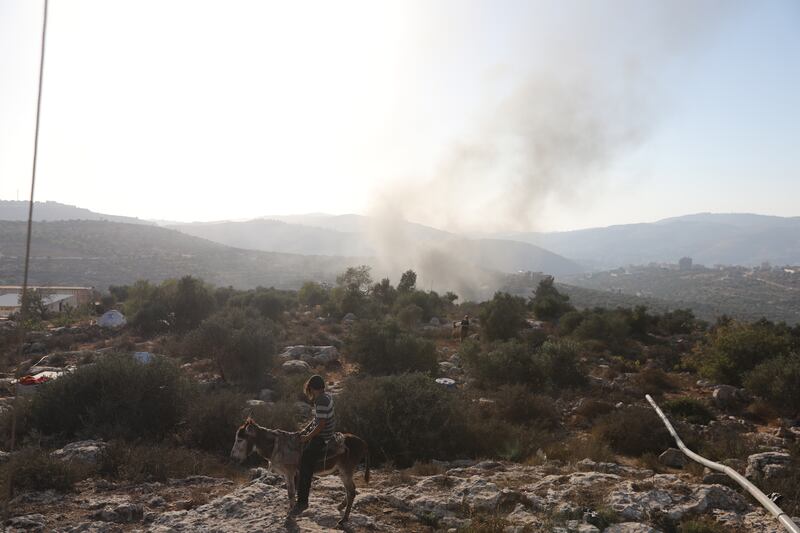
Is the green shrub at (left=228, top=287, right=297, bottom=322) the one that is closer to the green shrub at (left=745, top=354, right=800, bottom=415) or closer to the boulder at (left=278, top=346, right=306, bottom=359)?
the boulder at (left=278, top=346, right=306, bottom=359)

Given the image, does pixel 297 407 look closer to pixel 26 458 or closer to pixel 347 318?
pixel 26 458

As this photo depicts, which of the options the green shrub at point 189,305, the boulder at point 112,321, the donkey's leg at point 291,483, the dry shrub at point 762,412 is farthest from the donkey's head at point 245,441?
the boulder at point 112,321

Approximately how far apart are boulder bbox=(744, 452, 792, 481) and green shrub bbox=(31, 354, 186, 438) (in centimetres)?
921

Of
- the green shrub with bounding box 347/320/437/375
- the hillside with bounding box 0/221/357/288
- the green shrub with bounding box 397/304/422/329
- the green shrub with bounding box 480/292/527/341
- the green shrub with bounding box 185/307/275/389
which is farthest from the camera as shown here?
the hillside with bounding box 0/221/357/288

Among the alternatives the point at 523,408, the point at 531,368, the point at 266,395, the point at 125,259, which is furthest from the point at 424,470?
the point at 125,259

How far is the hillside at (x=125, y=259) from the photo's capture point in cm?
6923

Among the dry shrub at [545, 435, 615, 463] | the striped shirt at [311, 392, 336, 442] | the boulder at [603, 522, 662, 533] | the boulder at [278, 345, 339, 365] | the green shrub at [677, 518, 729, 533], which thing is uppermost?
the striped shirt at [311, 392, 336, 442]

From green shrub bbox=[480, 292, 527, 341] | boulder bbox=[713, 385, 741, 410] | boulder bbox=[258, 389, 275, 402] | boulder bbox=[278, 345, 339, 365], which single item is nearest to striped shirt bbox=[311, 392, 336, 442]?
boulder bbox=[258, 389, 275, 402]

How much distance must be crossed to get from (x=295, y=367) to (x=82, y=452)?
291 inches

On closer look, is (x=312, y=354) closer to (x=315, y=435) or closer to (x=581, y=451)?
(x=581, y=451)

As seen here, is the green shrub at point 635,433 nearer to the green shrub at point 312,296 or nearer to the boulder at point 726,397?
the boulder at point 726,397

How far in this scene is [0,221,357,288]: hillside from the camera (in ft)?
227

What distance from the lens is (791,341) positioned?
1573cm

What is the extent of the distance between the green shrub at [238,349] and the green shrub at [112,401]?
3.50m
